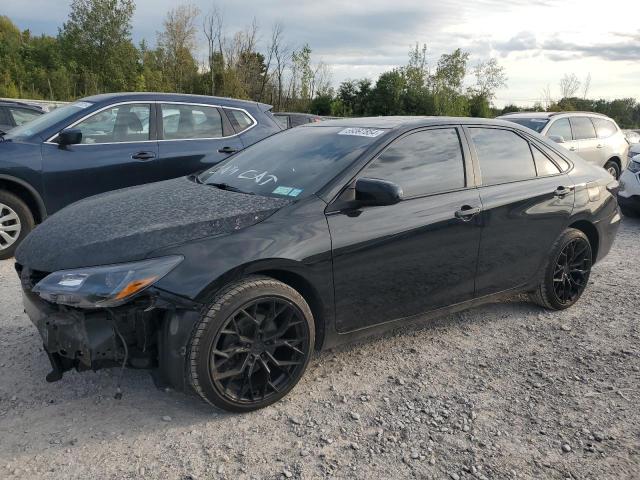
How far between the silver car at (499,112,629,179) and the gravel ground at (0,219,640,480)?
6864 mm

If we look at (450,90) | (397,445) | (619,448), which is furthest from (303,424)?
(450,90)

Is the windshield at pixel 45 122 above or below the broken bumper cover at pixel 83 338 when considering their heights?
above

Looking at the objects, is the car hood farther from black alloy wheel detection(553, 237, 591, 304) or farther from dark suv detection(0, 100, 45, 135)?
dark suv detection(0, 100, 45, 135)

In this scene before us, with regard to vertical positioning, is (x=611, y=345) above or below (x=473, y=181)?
below

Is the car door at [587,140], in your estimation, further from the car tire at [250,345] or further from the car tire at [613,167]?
the car tire at [250,345]

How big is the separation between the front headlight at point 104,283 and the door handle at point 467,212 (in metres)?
1.87

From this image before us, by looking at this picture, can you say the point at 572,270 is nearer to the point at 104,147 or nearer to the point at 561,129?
the point at 104,147

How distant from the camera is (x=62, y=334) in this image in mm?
2600

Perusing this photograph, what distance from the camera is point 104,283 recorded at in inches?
101

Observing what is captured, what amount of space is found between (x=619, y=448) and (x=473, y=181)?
1840 mm

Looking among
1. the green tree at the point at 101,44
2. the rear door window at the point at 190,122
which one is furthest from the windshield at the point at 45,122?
the green tree at the point at 101,44

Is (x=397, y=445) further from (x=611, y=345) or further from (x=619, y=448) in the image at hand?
(x=611, y=345)

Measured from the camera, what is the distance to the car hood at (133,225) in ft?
8.87

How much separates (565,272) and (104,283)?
3.55 m
